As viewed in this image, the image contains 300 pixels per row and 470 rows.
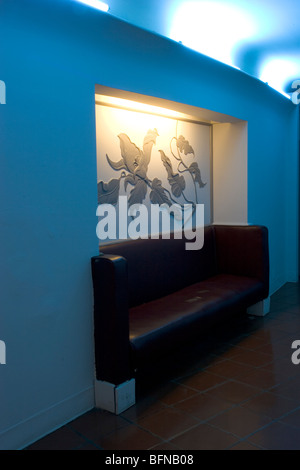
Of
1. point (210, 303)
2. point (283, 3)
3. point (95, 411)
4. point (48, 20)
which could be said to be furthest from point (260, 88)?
point (95, 411)

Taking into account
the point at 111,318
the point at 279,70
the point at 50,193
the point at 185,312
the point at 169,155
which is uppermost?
the point at 279,70

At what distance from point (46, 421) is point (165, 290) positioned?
181cm

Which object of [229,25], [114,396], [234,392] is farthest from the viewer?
[229,25]

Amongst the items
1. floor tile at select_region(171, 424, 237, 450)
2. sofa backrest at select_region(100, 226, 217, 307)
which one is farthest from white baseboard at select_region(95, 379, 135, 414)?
sofa backrest at select_region(100, 226, 217, 307)

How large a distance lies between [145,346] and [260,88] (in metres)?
3.72

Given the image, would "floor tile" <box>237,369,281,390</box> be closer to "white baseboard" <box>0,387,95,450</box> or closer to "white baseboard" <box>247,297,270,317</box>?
"white baseboard" <box>0,387,95,450</box>

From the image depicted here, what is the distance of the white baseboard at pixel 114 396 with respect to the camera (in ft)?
9.41

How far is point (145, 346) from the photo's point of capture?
3.01m

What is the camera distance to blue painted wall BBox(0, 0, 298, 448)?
95.3 inches

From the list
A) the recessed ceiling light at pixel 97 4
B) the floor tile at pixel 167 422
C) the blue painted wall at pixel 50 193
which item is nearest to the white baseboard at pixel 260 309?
the floor tile at pixel 167 422

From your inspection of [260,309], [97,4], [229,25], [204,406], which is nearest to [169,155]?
[229,25]

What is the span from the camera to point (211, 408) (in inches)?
116

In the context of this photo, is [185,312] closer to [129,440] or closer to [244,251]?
[129,440]
